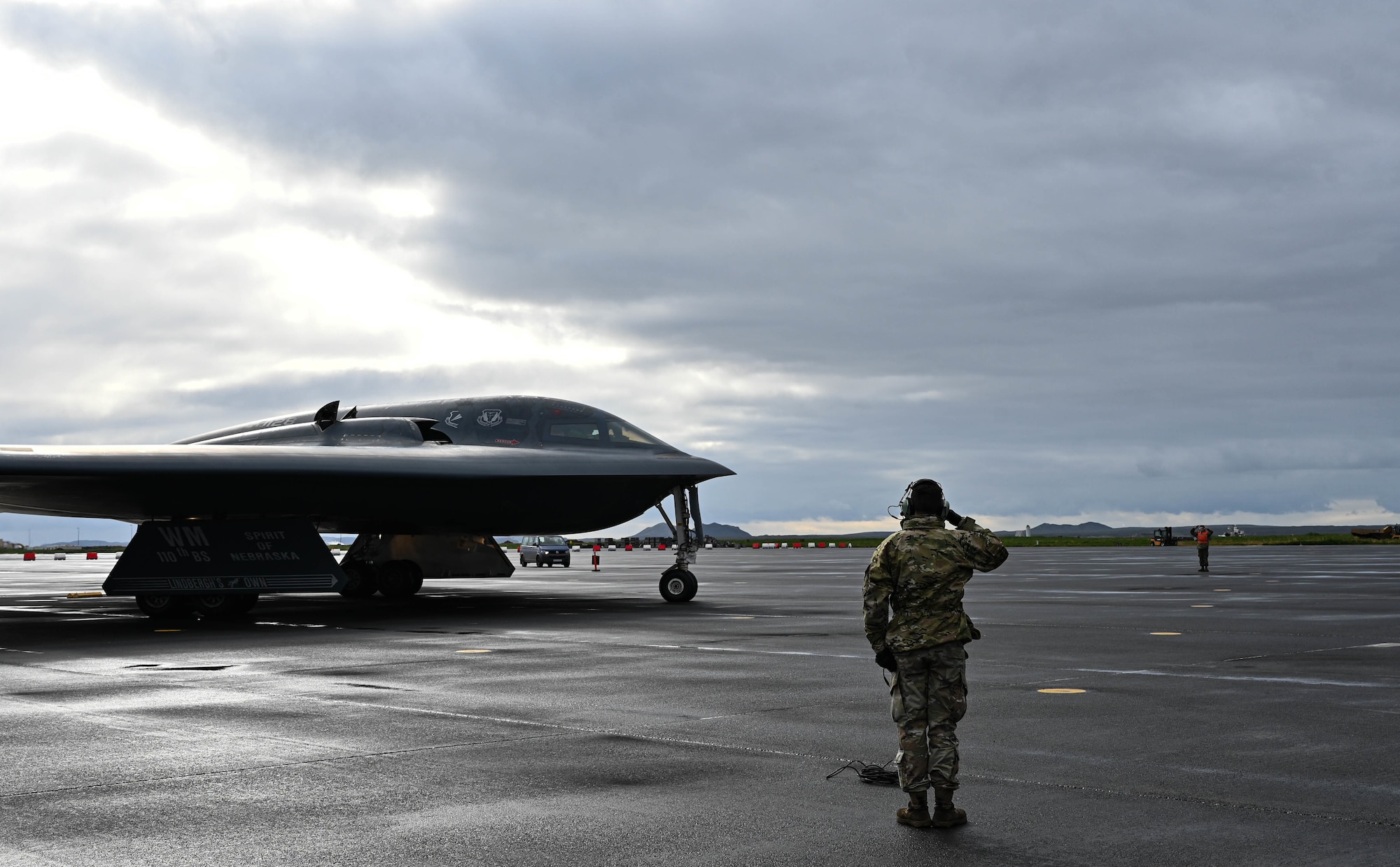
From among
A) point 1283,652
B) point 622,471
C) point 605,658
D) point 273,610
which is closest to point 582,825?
point 605,658

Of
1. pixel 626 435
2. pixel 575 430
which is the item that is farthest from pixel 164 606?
pixel 626 435

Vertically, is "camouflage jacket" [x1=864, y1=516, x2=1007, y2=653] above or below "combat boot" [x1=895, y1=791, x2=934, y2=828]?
above

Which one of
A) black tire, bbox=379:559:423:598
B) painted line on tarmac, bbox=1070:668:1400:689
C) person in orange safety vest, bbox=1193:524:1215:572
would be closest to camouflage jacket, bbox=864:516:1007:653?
painted line on tarmac, bbox=1070:668:1400:689

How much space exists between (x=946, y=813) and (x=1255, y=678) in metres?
6.94

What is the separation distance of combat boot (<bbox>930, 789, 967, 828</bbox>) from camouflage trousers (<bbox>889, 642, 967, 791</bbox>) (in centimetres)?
4

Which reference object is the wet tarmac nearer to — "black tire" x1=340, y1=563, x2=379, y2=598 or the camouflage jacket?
the camouflage jacket

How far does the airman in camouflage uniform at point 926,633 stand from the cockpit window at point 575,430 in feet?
58.5

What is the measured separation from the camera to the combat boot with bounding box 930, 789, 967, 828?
6.25m

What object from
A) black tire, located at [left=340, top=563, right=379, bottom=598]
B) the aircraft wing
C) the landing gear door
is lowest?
black tire, located at [left=340, top=563, right=379, bottom=598]

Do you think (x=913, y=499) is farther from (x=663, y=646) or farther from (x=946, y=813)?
(x=663, y=646)

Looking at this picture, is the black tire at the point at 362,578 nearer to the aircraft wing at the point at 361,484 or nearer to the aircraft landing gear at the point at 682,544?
the aircraft wing at the point at 361,484

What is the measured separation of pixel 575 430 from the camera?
24.6m

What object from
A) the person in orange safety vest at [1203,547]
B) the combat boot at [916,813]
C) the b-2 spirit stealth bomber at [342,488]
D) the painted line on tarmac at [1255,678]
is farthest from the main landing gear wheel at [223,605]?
the person in orange safety vest at [1203,547]

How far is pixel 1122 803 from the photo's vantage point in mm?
6652
